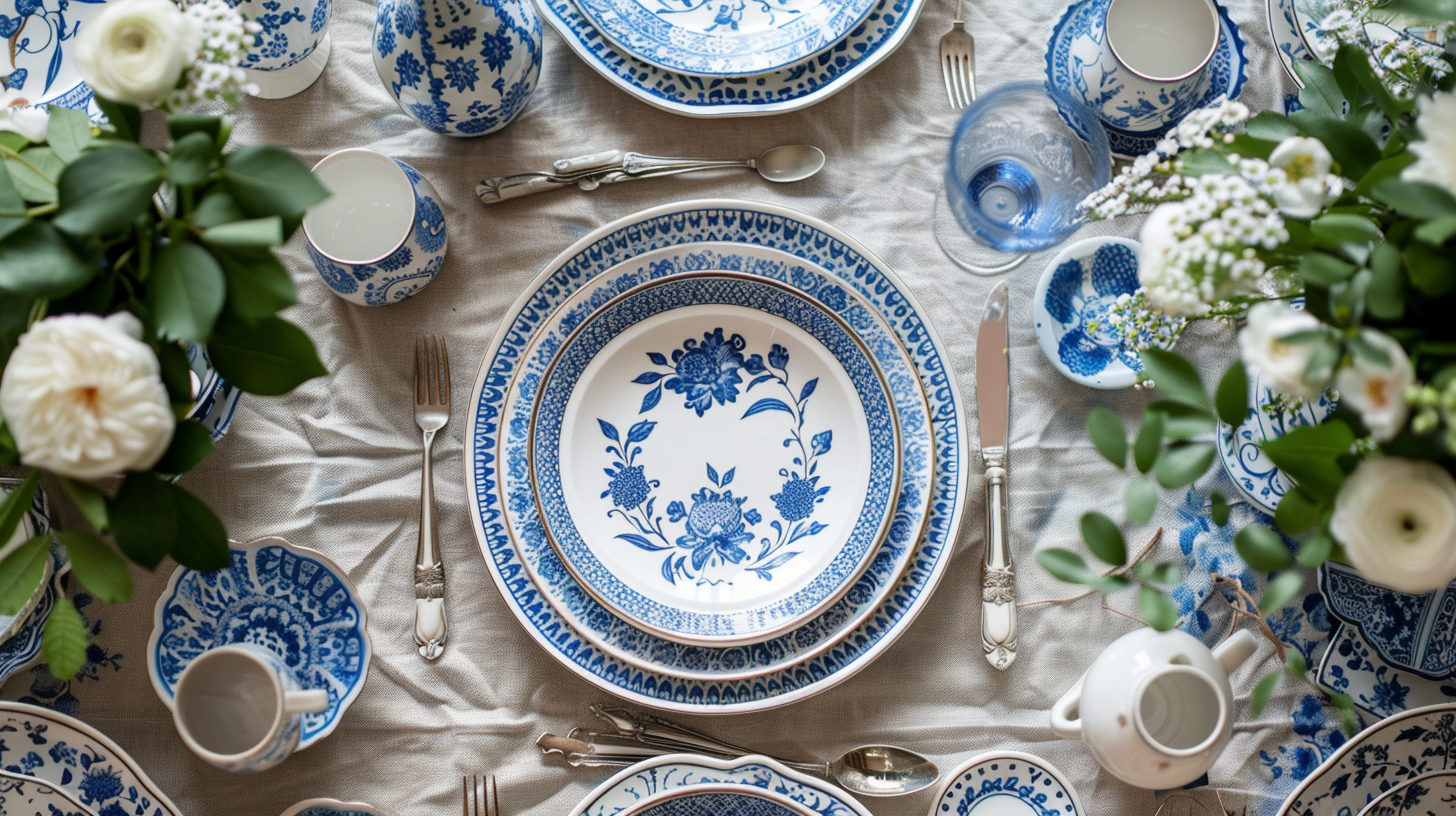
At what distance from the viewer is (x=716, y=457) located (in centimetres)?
102

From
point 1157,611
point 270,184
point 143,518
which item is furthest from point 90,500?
point 1157,611

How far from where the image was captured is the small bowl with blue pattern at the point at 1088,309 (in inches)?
40.4

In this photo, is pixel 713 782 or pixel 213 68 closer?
pixel 213 68

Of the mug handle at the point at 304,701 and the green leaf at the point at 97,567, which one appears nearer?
the green leaf at the point at 97,567

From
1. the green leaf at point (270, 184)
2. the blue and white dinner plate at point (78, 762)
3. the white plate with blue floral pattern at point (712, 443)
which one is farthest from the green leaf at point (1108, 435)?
the blue and white dinner plate at point (78, 762)

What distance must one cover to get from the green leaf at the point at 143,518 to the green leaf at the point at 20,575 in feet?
0.31

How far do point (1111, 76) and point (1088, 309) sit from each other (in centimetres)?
25

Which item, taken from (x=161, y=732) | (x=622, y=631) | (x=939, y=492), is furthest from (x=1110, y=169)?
(x=161, y=732)

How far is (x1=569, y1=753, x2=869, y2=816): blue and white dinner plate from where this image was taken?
90 centimetres

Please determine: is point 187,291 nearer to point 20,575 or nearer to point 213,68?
point 213,68

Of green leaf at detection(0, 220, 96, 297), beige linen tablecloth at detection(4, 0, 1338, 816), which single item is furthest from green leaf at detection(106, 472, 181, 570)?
beige linen tablecloth at detection(4, 0, 1338, 816)

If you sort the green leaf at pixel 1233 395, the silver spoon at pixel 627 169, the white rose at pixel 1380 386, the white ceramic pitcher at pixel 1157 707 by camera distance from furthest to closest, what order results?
the silver spoon at pixel 627 169 < the white ceramic pitcher at pixel 1157 707 < the green leaf at pixel 1233 395 < the white rose at pixel 1380 386

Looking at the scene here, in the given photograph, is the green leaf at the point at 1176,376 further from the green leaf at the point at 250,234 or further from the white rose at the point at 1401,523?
the green leaf at the point at 250,234

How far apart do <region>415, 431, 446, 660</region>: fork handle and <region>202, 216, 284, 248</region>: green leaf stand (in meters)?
0.47
